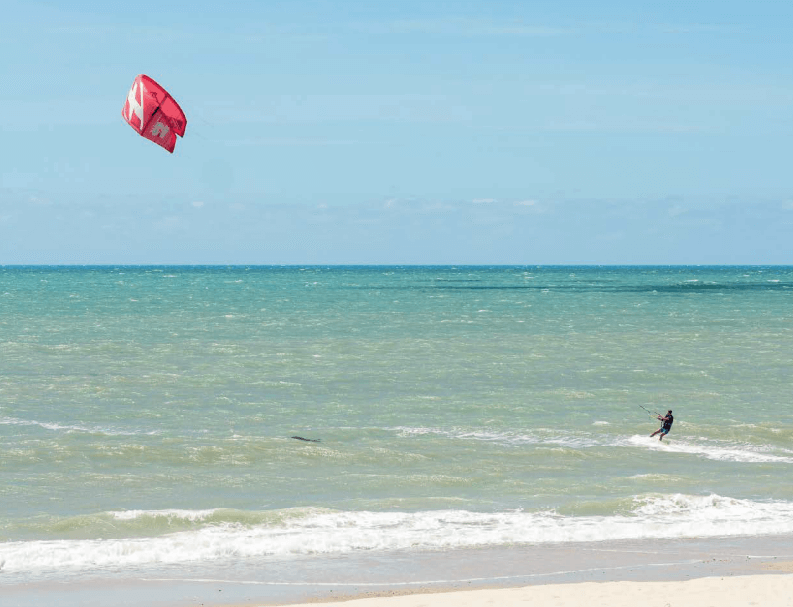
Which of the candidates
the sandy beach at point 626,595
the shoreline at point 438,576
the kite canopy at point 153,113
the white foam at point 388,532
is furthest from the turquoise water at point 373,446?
the kite canopy at point 153,113

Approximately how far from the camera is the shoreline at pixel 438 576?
536 inches

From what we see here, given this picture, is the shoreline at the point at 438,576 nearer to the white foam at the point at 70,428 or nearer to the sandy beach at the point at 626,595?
the sandy beach at the point at 626,595

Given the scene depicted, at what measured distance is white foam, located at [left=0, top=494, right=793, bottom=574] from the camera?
628 inches

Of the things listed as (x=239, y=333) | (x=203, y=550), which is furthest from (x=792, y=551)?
(x=239, y=333)

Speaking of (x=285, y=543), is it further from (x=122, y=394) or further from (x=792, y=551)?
(x=122, y=394)

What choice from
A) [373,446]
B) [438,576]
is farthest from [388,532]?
[373,446]

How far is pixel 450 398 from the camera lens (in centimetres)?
3195

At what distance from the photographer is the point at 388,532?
17.2 metres

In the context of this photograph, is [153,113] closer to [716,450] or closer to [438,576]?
[438,576]

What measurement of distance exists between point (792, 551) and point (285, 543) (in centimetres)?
839

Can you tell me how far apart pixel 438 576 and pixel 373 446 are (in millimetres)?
9625

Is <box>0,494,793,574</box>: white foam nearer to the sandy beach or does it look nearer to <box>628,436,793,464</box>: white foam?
the sandy beach

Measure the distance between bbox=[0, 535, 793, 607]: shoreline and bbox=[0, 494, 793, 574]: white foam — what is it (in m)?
0.47

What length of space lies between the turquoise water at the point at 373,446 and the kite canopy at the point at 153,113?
25.4ft
